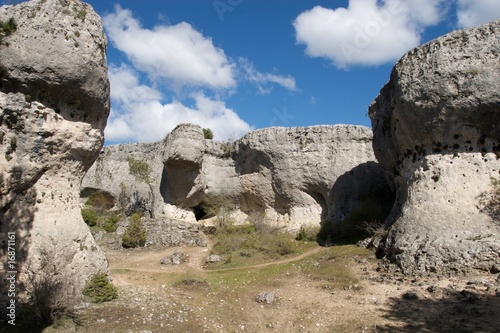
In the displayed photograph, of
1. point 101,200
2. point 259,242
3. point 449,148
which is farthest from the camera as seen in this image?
point 101,200

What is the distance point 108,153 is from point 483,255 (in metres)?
24.9

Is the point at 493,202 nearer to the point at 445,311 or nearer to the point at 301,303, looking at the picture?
the point at 445,311

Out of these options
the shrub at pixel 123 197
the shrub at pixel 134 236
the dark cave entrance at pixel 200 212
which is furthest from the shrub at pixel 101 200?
the shrub at pixel 134 236

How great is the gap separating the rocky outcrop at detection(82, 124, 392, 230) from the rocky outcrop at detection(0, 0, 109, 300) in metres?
12.6

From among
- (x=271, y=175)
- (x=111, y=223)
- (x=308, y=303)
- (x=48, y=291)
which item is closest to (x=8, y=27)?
(x=48, y=291)

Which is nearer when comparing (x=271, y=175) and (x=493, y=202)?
(x=493, y=202)

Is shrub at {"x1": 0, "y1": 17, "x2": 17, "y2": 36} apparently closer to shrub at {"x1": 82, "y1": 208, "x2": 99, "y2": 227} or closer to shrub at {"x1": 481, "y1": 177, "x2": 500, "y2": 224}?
shrub at {"x1": 481, "y1": 177, "x2": 500, "y2": 224}

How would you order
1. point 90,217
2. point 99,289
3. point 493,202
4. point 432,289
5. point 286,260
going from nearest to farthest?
point 99,289
point 432,289
point 493,202
point 286,260
point 90,217

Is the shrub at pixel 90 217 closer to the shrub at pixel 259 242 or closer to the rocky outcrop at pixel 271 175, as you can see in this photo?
the rocky outcrop at pixel 271 175

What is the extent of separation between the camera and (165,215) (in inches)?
990

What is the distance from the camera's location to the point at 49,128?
1057 cm

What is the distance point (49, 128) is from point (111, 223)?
13734 millimetres

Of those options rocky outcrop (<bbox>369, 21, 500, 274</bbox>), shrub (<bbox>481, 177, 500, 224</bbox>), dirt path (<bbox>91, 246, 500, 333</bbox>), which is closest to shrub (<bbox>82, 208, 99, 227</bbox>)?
dirt path (<bbox>91, 246, 500, 333</bbox>)

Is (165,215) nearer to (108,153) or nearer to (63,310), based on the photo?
(108,153)
